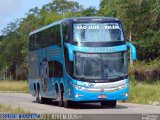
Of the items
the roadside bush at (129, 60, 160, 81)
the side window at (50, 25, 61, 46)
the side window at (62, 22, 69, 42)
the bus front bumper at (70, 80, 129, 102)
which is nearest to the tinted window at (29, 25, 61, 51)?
the side window at (50, 25, 61, 46)

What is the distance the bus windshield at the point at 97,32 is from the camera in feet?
80.2

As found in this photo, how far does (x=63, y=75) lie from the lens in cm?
2552

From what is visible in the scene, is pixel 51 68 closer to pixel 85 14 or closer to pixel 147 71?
pixel 147 71

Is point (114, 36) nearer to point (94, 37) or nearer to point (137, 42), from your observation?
point (94, 37)

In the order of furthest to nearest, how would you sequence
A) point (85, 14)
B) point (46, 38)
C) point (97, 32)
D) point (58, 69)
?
point (85, 14), point (46, 38), point (58, 69), point (97, 32)

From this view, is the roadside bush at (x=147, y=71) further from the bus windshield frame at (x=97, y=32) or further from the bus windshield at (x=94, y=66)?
the bus windshield at (x=94, y=66)

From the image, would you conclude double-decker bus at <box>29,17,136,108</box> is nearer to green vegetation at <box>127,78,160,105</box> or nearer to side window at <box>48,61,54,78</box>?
side window at <box>48,61,54,78</box>

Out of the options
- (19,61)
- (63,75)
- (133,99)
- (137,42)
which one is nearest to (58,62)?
(63,75)

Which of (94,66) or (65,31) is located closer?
(94,66)

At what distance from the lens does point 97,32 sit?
24.5 meters

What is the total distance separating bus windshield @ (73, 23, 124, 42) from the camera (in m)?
24.5

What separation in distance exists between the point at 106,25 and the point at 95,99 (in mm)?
3649

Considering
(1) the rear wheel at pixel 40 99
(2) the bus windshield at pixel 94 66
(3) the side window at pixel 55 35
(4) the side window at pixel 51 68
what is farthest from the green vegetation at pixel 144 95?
(3) the side window at pixel 55 35

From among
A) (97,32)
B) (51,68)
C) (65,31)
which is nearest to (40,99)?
(51,68)
